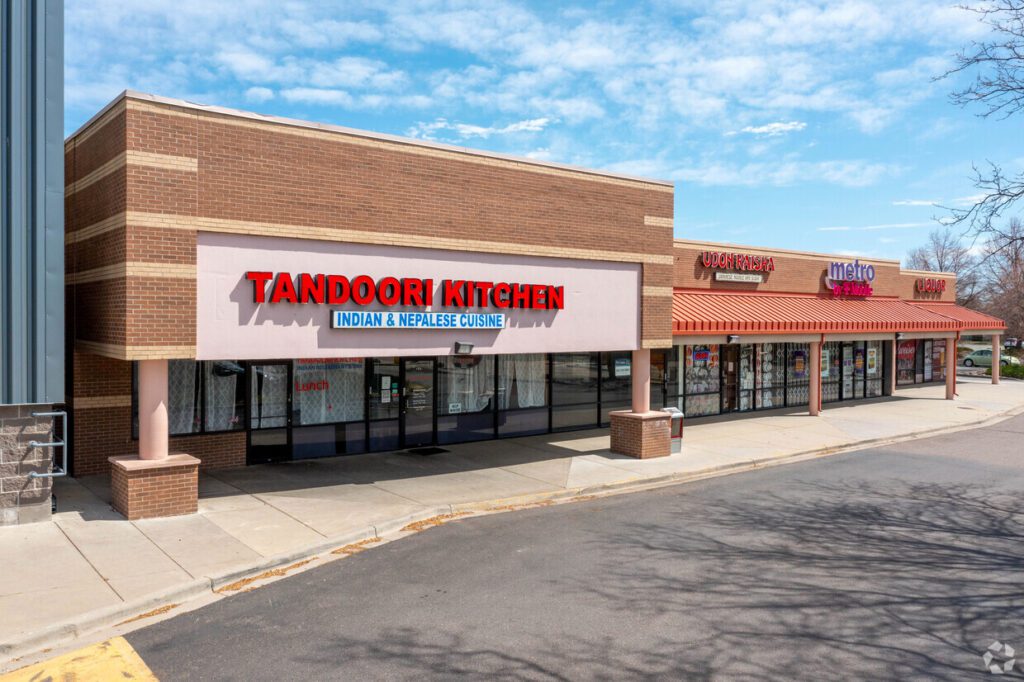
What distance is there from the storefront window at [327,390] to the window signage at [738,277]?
13008mm

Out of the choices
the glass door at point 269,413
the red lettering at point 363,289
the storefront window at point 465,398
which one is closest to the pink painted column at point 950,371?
the storefront window at point 465,398

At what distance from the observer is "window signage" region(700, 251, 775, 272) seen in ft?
81.9

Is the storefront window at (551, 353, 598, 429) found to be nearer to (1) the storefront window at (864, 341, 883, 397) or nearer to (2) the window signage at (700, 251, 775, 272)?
(2) the window signage at (700, 251, 775, 272)

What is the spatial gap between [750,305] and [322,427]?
14.5m

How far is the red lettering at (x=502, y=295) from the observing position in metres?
15.1

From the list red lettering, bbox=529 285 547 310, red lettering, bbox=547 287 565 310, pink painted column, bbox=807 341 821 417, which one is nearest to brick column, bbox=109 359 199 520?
red lettering, bbox=529 285 547 310

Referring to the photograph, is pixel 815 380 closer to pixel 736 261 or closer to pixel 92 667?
pixel 736 261

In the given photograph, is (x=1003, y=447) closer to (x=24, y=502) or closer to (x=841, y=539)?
(x=841, y=539)

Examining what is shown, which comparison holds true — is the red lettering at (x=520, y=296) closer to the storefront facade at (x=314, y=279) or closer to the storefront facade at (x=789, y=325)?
the storefront facade at (x=314, y=279)

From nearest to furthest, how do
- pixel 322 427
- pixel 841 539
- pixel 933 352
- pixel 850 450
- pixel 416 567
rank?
pixel 416 567, pixel 841 539, pixel 322 427, pixel 850 450, pixel 933 352

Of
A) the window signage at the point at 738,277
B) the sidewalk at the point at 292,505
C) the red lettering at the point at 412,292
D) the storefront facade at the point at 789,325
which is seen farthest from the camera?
the window signage at the point at 738,277

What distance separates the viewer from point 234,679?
6941 millimetres

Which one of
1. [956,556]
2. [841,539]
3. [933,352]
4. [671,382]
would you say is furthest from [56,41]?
[933,352]

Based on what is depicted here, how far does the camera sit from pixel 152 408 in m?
12.2
